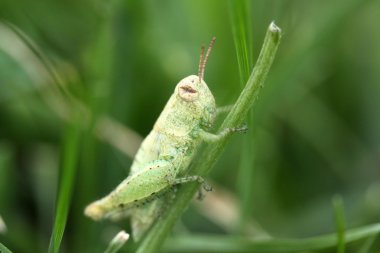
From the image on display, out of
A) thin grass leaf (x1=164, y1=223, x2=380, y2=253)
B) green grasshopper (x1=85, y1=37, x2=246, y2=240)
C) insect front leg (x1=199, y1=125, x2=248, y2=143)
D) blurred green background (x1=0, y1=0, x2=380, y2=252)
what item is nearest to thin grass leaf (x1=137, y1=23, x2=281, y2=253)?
insect front leg (x1=199, y1=125, x2=248, y2=143)

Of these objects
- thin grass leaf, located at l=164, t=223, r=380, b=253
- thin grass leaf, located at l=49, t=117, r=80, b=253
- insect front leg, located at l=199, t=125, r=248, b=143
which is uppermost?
insect front leg, located at l=199, t=125, r=248, b=143

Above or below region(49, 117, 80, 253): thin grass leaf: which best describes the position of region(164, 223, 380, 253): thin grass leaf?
below

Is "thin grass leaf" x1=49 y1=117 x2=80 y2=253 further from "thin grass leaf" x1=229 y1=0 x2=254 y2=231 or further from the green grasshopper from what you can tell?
"thin grass leaf" x1=229 y1=0 x2=254 y2=231

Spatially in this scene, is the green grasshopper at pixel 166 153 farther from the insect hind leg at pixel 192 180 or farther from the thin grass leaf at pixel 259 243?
the thin grass leaf at pixel 259 243

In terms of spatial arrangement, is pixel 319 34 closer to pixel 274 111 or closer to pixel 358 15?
pixel 274 111

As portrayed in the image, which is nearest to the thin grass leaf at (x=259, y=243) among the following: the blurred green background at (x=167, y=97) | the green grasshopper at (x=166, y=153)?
the blurred green background at (x=167, y=97)
